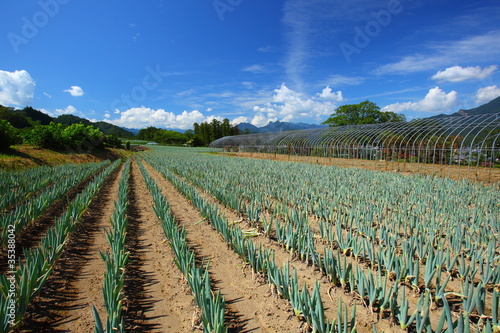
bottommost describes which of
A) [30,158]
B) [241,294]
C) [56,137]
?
[241,294]

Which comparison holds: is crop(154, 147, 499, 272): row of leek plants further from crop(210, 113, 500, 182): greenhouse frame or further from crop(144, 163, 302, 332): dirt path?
crop(210, 113, 500, 182): greenhouse frame

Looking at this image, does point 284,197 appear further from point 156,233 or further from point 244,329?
point 244,329

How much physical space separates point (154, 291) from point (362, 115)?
51.0 m

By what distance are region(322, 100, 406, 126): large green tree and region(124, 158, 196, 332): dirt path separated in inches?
1870

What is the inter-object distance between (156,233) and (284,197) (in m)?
2.96

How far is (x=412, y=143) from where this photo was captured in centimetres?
1456

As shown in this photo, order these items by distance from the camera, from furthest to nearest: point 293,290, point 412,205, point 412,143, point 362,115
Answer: point 362,115, point 412,143, point 412,205, point 293,290

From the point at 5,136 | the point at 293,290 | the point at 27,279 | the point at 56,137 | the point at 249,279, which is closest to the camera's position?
the point at 293,290

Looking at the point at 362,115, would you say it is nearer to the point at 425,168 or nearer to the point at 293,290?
the point at 425,168

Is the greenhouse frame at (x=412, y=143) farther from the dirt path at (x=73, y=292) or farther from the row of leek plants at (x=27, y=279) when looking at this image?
the row of leek plants at (x=27, y=279)

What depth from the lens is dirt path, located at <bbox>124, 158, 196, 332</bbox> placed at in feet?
6.93

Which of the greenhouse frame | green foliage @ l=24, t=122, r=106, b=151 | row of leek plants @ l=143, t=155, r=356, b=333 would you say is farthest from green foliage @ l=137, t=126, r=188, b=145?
row of leek plants @ l=143, t=155, r=356, b=333

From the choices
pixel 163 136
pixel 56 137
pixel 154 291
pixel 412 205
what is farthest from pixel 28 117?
pixel 412 205

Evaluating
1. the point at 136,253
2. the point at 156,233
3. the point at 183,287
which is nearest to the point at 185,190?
the point at 156,233
